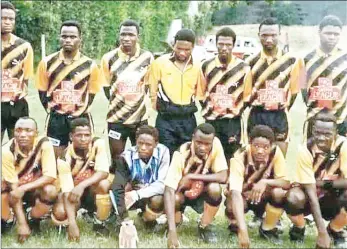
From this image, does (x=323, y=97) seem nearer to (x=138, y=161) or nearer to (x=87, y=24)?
(x=138, y=161)

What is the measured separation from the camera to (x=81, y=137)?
523 centimetres

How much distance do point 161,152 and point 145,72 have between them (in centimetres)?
86

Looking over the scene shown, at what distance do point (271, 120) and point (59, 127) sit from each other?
1.79 meters

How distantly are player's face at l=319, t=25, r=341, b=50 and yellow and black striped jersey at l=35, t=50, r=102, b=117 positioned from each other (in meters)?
1.93

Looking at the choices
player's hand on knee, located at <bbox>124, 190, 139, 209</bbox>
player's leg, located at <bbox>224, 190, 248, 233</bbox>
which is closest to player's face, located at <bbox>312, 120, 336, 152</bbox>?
player's leg, located at <bbox>224, 190, 248, 233</bbox>

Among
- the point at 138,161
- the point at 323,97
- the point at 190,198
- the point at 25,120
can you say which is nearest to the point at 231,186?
the point at 190,198

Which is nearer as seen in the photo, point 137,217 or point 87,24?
point 137,217

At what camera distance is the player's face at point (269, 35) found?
555 cm

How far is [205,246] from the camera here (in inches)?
201

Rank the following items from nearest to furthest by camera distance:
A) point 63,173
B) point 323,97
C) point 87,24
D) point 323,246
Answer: point 323,246 → point 63,173 → point 323,97 → point 87,24

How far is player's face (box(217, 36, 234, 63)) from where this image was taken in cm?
559

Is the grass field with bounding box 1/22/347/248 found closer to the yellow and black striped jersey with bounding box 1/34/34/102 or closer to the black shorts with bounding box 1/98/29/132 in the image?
the black shorts with bounding box 1/98/29/132

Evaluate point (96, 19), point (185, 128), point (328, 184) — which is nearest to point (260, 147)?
point (328, 184)

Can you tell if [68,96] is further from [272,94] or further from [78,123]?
[272,94]
